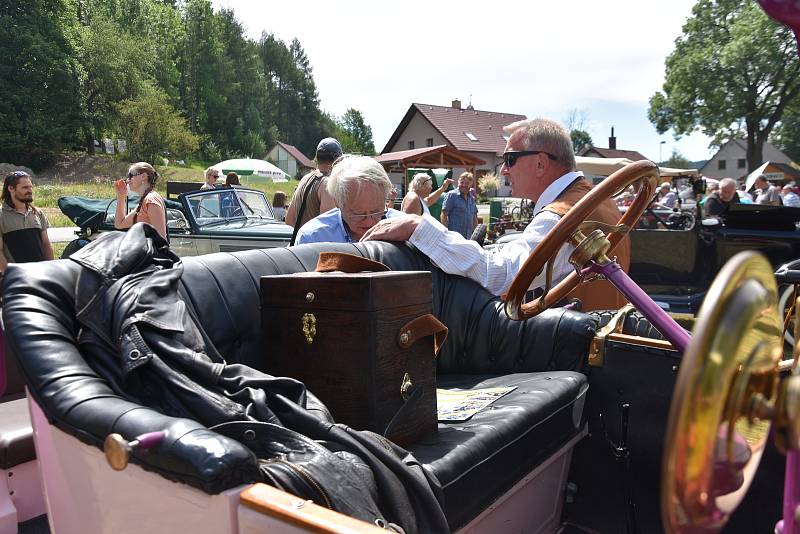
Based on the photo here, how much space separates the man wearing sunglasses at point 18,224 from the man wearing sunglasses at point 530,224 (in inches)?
144

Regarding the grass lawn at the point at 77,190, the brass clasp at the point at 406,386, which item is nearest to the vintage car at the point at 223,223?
the brass clasp at the point at 406,386

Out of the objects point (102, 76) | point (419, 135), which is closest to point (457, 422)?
point (102, 76)

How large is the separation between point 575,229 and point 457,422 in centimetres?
99

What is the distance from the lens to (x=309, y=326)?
1.83 m

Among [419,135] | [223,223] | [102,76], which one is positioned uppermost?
[102,76]

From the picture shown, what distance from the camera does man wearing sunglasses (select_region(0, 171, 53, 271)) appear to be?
5.09 meters

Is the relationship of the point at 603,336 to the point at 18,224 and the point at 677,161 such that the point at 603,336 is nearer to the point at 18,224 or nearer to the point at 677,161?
the point at 18,224

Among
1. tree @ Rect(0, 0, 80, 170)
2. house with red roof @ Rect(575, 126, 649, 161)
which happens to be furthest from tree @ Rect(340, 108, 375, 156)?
tree @ Rect(0, 0, 80, 170)

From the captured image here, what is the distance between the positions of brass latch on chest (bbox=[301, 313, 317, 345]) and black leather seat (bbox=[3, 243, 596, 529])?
0.23 metres

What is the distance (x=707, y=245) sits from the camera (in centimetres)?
567

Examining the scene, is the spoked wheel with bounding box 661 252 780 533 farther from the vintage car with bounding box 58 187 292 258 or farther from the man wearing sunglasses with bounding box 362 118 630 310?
the vintage car with bounding box 58 187 292 258

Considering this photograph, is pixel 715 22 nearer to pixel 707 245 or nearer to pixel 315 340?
pixel 707 245

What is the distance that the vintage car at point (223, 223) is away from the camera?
7094 millimetres

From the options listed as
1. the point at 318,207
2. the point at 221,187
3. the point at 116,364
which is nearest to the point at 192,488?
the point at 116,364
